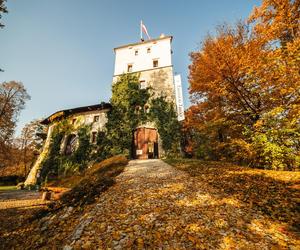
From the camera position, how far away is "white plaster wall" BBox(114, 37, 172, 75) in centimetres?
A: 2006

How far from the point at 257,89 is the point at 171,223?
8.36 meters

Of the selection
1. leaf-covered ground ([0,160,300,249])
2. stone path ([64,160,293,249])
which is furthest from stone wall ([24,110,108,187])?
stone path ([64,160,293,249])

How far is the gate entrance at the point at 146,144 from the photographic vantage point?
16109 mm

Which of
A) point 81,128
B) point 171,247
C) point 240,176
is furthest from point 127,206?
point 81,128

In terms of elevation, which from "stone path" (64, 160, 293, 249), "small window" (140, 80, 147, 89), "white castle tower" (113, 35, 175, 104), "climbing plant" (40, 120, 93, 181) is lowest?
"stone path" (64, 160, 293, 249)

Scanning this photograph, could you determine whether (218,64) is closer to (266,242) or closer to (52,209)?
(266,242)

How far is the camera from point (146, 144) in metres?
16.2

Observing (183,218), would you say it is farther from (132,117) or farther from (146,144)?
(132,117)

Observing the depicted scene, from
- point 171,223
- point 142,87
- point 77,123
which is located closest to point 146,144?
point 142,87

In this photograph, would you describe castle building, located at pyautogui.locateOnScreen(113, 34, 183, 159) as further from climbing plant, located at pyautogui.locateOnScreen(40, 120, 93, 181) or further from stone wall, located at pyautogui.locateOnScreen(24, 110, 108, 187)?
climbing plant, located at pyautogui.locateOnScreen(40, 120, 93, 181)

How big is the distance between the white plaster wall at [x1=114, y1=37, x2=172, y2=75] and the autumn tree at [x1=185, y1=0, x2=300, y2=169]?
5936mm

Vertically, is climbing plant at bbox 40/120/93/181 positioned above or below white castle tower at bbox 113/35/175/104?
below

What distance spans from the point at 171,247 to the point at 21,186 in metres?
20.5

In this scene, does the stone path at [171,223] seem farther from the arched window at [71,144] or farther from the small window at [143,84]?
the small window at [143,84]
